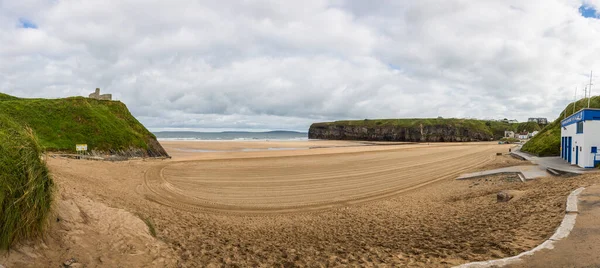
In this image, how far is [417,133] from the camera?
4550 inches

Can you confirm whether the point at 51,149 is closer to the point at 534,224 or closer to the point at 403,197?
the point at 403,197

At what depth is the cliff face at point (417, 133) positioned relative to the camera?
363 ft

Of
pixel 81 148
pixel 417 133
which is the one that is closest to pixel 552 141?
pixel 81 148

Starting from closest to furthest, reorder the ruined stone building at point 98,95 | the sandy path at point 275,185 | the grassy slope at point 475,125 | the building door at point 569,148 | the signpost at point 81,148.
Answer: the sandy path at point 275,185
the building door at point 569,148
the signpost at point 81,148
the ruined stone building at point 98,95
the grassy slope at point 475,125

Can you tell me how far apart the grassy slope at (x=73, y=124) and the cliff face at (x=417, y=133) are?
102m

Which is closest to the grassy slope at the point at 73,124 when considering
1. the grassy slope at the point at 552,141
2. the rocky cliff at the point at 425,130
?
the grassy slope at the point at 552,141

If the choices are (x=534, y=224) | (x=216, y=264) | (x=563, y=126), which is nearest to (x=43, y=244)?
(x=216, y=264)

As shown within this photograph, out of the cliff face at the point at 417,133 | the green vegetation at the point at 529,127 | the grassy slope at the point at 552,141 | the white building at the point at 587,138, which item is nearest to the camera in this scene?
the white building at the point at 587,138

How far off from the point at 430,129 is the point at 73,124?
11266cm

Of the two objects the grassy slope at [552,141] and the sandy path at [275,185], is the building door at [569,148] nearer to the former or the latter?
the grassy slope at [552,141]

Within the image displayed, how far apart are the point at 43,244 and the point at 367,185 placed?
Answer: 1627 cm

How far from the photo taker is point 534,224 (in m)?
8.10

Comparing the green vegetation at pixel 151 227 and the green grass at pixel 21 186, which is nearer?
the green grass at pixel 21 186

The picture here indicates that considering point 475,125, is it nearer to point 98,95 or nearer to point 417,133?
point 417,133
